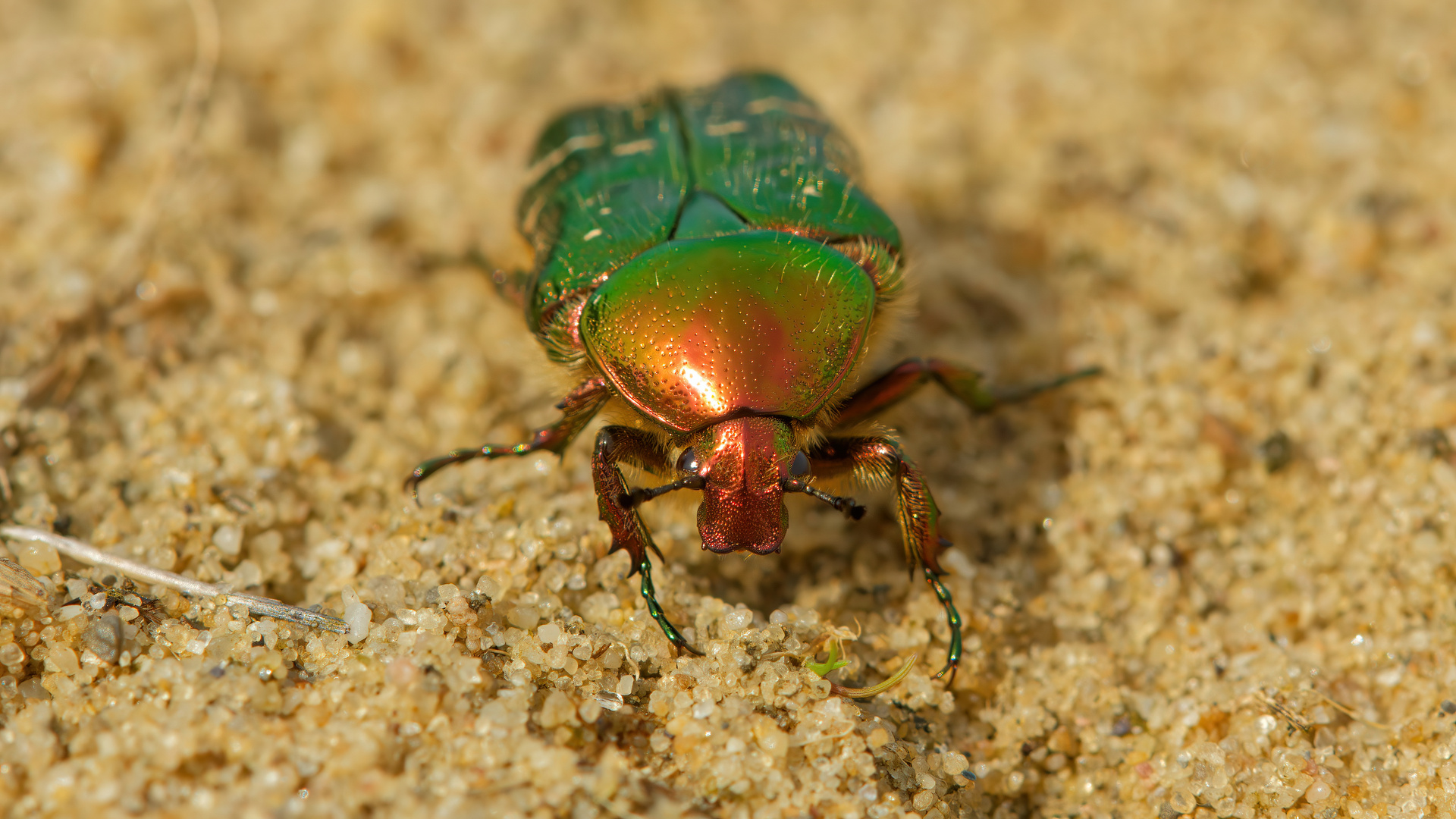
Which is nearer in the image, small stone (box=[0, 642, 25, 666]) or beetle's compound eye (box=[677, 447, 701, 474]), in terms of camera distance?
small stone (box=[0, 642, 25, 666])

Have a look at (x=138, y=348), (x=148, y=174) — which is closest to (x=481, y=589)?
(x=138, y=348)

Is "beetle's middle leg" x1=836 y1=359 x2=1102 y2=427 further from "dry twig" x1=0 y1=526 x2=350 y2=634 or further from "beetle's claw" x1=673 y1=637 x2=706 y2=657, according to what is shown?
"dry twig" x1=0 y1=526 x2=350 y2=634

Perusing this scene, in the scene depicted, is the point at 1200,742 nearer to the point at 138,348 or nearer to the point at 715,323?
the point at 715,323

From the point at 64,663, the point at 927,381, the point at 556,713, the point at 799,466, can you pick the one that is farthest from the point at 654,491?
the point at 64,663

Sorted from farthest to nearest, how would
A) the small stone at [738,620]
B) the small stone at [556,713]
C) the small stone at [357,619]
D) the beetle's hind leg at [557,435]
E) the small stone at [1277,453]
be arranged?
the small stone at [1277,453], the beetle's hind leg at [557,435], the small stone at [738,620], the small stone at [357,619], the small stone at [556,713]

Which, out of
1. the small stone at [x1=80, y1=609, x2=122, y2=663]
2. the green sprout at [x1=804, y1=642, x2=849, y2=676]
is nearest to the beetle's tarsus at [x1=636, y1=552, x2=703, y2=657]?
the green sprout at [x1=804, y1=642, x2=849, y2=676]

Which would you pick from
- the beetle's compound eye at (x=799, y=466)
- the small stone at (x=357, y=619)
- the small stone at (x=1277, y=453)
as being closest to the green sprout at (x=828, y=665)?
the beetle's compound eye at (x=799, y=466)

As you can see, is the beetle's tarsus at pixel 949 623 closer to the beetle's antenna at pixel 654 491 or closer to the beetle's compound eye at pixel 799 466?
the beetle's compound eye at pixel 799 466
